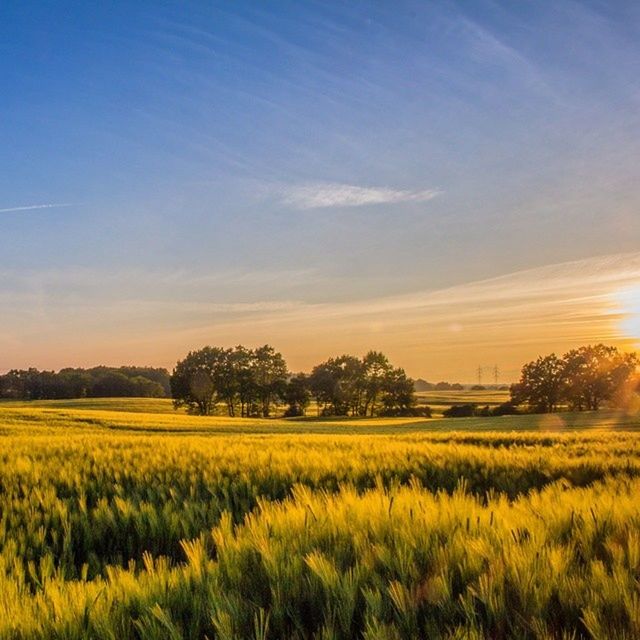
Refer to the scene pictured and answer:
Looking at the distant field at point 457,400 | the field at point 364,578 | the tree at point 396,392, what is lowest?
the distant field at point 457,400

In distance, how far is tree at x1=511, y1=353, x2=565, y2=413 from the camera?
88625mm

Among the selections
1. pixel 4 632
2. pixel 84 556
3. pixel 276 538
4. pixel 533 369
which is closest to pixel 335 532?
pixel 276 538

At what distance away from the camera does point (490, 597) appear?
163cm

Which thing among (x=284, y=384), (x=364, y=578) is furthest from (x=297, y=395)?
(x=364, y=578)

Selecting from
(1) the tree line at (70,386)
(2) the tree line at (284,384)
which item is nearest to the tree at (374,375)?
(2) the tree line at (284,384)

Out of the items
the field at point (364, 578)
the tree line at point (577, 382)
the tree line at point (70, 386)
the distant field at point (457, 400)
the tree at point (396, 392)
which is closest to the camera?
the field at point (364, 578)

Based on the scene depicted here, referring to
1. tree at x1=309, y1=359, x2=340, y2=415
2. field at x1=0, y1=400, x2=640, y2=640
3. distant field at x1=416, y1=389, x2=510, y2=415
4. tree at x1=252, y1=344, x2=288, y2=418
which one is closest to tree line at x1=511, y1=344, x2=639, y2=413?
distant field at x1=416, y1=389, x2=510, y2=415

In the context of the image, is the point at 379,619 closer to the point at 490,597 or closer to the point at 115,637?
the point at 490,597

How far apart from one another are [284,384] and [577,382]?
49.7 metres

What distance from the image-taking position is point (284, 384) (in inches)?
3880

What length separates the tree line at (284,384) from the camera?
9738 cm

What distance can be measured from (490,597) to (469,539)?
0.50 m

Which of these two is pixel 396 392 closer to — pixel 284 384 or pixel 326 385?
pixel 326 385

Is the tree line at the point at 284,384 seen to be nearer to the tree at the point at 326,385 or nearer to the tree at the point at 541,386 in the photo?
the tree at the point at 326,385
